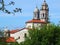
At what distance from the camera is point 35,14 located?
9350 cm

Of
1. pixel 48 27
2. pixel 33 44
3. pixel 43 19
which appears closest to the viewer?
pixel 33 44

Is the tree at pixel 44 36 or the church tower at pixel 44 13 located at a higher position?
the tree at pixel 44 36

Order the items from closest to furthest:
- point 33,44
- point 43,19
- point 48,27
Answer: point 33,44 < point 48,27 < point 43,19

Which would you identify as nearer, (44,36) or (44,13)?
(44,36)

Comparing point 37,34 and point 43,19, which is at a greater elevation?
point 37,34

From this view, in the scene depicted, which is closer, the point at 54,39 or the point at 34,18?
the point at 54,39

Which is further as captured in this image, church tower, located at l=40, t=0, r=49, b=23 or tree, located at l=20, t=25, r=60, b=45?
church tower, located at l=40, t=0, r=49, b=23

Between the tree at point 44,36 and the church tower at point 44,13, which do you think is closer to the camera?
the tree at point 44,36

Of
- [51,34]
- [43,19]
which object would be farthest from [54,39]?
[43,19]

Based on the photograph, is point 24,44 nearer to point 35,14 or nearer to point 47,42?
point 47,42

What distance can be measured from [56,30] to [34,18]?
60900mm

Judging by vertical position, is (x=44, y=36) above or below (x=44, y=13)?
above

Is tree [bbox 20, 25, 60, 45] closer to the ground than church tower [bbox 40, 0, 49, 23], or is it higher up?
higher up

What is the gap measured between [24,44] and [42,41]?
5.43ft
